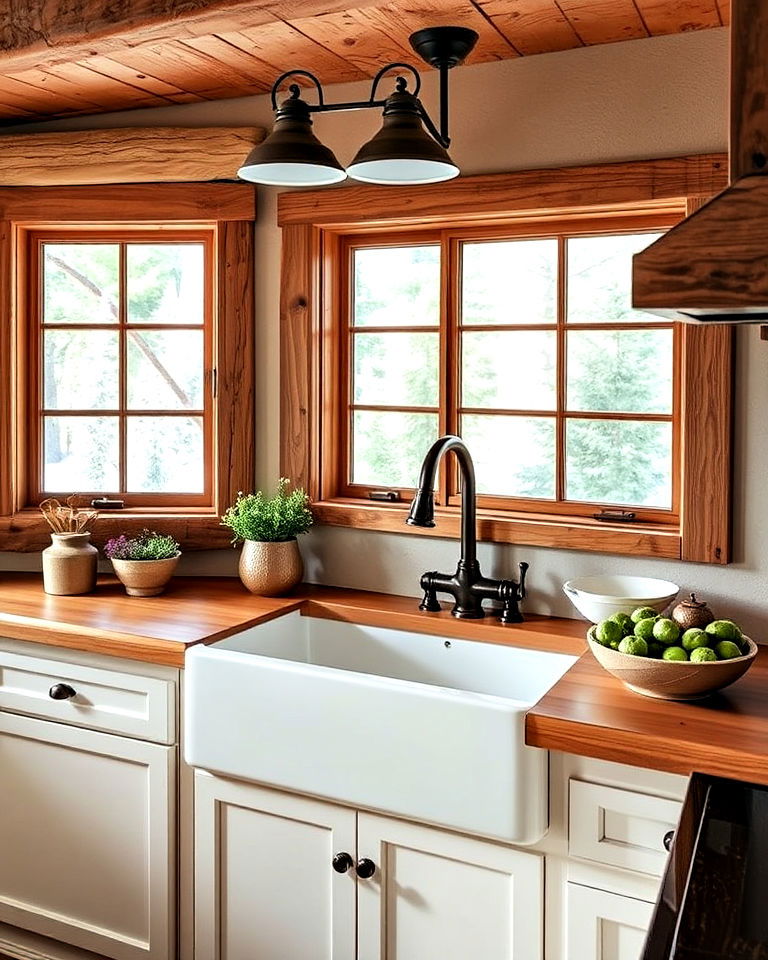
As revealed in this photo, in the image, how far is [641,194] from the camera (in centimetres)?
238

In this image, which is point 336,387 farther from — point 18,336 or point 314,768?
point 314,768

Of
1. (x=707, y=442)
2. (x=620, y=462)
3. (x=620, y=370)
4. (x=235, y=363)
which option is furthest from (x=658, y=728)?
(x=235, y=363)

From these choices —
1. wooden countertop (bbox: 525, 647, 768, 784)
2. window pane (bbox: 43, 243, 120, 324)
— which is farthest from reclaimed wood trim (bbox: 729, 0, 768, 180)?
window pane (bbox: 43, 243, 120, 324)

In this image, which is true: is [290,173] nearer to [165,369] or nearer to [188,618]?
[165,369]

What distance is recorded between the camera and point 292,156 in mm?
2172

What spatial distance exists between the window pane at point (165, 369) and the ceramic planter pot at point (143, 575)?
1.84ft

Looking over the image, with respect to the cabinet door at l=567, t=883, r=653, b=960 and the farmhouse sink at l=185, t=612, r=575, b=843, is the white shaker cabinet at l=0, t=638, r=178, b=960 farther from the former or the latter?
the cabinet door at l=567, t=883, r=653, b=960

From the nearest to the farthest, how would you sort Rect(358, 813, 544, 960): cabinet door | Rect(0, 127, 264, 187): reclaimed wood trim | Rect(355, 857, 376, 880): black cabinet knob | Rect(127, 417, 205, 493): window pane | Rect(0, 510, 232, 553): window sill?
Rect(358, 813, 544, 960): cabinet door
Rect(355, 857, 376, 880): black cabinet knob
Rect(0, 127, 264, 187): reclaimed wood trim
Rect(0, 510, 232, 553): window sill
Rect(127, 417, 205, 493): window pane

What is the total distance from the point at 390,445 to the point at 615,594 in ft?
2.65

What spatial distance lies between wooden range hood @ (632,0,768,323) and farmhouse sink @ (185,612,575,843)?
0.98m

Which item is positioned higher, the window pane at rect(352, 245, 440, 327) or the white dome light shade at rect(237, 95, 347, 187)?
the white dome light shade at rect(237, 95, 347, 187)

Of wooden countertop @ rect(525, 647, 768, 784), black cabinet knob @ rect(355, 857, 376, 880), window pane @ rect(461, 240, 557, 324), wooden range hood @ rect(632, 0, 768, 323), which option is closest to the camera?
wooden range hood @ rect(632, 0, 768, 323)

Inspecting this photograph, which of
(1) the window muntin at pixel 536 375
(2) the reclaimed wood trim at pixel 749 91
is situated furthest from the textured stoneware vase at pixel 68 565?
(2) the reclaimed wood trim at pixel 749 91

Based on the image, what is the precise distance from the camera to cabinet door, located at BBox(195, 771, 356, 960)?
2117 millimetres
